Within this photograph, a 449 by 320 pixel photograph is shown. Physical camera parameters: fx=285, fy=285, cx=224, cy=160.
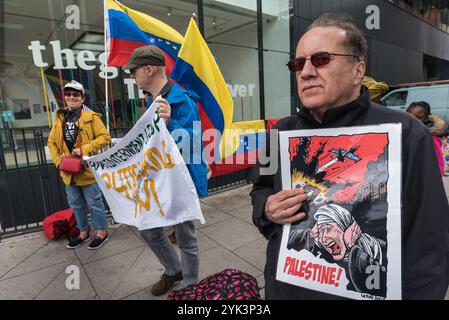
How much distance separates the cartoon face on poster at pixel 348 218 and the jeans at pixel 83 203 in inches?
127

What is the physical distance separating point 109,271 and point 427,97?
10.8m

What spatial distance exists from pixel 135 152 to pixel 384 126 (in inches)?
78.6

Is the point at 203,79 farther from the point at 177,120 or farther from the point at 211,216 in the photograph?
the point at 211,216

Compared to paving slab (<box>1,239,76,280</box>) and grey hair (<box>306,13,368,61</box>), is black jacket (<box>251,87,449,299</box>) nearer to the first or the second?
grey hair (<box>306,13,368,61</box>)

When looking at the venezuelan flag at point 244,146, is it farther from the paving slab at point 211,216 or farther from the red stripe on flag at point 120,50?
the red stripe on flag at point 120,50

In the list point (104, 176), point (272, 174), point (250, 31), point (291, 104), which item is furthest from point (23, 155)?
point (291, 104)

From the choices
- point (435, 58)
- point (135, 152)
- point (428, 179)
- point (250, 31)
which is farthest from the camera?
point (435, 58)

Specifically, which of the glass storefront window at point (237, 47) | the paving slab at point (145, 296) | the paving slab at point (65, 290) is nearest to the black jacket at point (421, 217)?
the paving slab at point (145, 296)

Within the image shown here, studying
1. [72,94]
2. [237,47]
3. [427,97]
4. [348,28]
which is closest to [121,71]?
[72,94]

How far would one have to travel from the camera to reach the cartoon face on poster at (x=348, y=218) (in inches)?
40.9

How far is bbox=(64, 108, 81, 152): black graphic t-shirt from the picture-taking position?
11.9 ft

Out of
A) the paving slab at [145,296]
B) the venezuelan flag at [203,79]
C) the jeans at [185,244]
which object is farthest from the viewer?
the venezuelan flag at [203,79]

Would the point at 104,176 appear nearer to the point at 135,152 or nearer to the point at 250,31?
the point at 135,152

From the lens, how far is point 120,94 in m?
5.51
